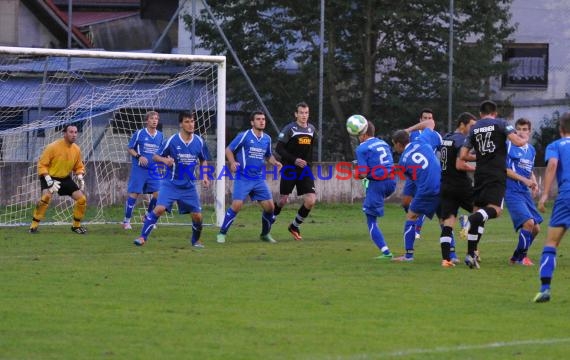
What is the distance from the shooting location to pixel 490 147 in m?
14.2

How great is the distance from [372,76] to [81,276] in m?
15.6

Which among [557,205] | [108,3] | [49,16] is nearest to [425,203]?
[557,205]

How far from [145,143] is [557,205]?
1090 centimetres

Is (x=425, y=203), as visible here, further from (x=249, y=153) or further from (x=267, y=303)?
(x=267, y=303)

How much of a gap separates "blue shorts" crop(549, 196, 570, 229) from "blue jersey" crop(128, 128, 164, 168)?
423 inches

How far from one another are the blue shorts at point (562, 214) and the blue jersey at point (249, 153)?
24.8ft

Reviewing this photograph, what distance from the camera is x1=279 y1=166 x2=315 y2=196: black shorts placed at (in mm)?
19234

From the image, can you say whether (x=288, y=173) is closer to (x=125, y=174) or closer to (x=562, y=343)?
(x=125, y=174)

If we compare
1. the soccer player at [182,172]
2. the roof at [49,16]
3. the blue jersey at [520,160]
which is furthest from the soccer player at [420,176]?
the roof at [49,16]

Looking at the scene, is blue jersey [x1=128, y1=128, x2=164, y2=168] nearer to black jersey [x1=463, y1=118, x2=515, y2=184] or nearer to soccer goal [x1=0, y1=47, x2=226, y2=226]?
soccer goal [x1=0, y1=47, x2=226, y2=226]

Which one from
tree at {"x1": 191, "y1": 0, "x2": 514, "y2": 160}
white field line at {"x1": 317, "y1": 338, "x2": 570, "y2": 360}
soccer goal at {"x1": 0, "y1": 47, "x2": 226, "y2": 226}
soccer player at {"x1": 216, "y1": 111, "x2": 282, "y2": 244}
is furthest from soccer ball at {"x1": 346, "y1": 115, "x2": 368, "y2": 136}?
tree at {"x1": 191, "y1": 0, "x2": 514, "y2": 160}

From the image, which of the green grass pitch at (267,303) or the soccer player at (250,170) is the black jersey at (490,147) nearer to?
the green grass pitch at (267,303)

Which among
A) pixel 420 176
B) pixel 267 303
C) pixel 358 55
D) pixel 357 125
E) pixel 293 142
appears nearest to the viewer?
pixel 267 303

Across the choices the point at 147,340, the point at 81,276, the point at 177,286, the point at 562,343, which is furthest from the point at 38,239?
the point at 562,343
